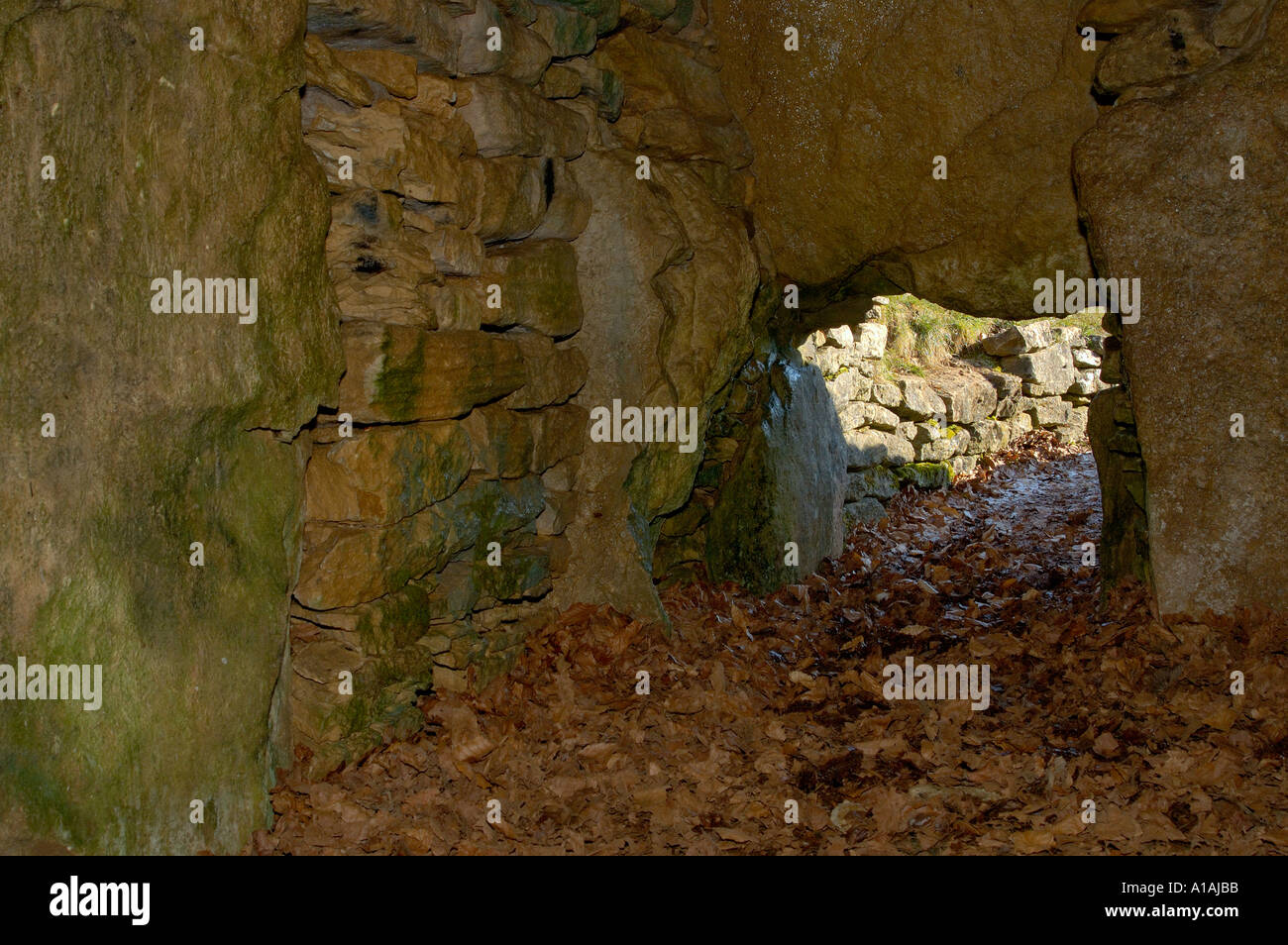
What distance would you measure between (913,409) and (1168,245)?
5057 millimetres

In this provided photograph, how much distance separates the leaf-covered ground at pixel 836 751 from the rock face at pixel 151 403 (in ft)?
1.69

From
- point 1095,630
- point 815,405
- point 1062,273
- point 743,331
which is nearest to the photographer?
point 1095,630

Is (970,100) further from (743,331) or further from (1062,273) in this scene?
(743,331)

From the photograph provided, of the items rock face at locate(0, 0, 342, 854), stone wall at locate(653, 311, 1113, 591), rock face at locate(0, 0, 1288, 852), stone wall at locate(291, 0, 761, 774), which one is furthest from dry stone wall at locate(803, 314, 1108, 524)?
rock face at locate(0, 0, 342, 854)

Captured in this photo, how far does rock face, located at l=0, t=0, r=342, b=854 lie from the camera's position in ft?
8.26

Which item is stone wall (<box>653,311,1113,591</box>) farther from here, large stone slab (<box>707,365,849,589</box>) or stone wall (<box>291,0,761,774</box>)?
stone wall (<box>291,0,761,774</box>)

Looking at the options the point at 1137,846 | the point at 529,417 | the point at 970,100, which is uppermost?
the point at 970,100

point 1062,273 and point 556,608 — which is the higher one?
point 1062,273

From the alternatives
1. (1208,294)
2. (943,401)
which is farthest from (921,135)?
(943,401)

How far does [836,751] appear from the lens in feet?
12.8

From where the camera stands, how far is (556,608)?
487 centimetres

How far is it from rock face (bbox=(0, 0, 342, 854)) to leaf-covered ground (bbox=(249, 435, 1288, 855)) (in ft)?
1.69

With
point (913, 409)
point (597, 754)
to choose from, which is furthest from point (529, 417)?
point (913, 409)
